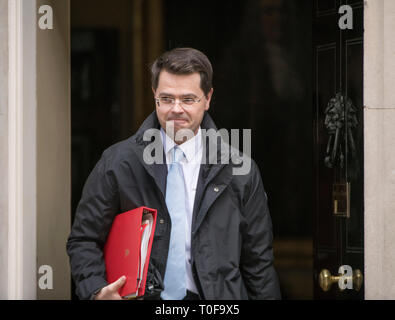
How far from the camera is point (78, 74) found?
6.50 meters

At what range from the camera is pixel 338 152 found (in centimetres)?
309

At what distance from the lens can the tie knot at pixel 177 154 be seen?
112 inches

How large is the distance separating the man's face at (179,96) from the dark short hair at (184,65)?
0.02 metres

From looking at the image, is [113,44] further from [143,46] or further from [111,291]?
[111,291]

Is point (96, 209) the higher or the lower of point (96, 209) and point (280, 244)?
the higher

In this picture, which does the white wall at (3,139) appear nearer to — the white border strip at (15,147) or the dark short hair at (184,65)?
the white border strip at (15,147)

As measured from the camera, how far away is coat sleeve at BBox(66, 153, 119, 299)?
267cm

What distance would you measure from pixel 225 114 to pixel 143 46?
1.30 metres

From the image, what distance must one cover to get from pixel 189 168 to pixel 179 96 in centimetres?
38

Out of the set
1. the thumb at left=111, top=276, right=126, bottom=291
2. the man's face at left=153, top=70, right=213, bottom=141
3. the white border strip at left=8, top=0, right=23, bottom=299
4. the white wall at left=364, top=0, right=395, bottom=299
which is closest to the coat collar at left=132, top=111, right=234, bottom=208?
the man's face at left=153, top=70, right=213, bottom=141

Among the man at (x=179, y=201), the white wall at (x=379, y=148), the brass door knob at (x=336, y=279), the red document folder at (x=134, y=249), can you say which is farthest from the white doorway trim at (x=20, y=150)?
the white wall at (x=379, y=148)

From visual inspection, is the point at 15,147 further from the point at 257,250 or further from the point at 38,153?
the point at 257,250

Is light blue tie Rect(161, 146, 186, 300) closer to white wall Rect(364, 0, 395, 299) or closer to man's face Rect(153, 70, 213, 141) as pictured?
man's face Rect(153, 70, 213, 141)

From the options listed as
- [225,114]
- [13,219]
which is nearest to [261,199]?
[13,219]
